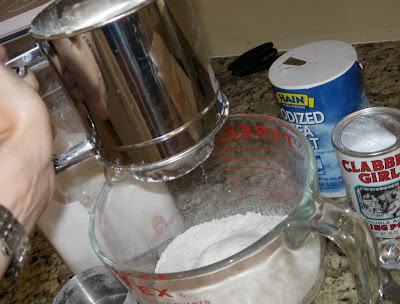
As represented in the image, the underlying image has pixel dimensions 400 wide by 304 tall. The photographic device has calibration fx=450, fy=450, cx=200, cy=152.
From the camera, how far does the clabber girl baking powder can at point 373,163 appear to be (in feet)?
1.59

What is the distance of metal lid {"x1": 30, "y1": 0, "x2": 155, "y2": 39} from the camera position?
1.10ft

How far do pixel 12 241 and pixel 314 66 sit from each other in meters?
0.41

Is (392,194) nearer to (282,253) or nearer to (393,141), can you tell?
(393,141)

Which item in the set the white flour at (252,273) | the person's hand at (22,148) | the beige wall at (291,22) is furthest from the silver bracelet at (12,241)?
the beige wall at (291,22)

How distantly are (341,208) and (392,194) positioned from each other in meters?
0.15

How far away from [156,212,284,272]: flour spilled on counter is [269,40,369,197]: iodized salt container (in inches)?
4.0

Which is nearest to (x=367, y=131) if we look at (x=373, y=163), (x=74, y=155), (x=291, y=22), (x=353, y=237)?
(x=373, y=163)

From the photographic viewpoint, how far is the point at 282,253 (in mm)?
420

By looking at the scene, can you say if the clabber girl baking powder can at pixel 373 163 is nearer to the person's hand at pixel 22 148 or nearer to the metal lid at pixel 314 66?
the metal lid at pixel 314 66

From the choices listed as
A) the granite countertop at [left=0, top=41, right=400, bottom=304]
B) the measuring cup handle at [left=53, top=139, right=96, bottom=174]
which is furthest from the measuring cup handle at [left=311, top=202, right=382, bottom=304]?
the measuring cup handle at [left=53, top=139, right=96, bottom=174]

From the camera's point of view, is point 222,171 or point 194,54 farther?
point 222,171

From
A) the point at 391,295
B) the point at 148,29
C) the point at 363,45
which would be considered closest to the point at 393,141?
the point at 391,295

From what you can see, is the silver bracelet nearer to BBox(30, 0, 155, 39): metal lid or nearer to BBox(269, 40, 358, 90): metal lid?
BBox(30, 0, 155, 39): metal lid

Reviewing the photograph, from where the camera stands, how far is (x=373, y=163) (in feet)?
1.59
